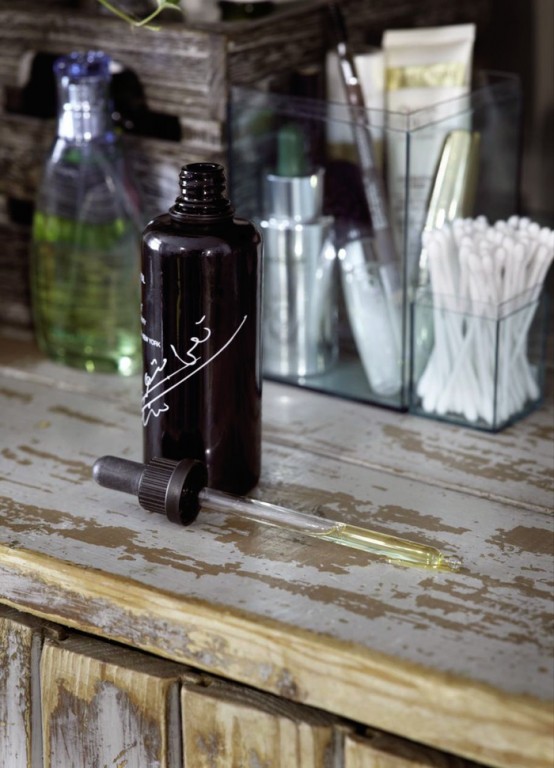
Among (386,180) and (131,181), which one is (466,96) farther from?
(131,181)

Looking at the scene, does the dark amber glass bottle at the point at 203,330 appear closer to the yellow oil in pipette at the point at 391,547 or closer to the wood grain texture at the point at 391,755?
the yellow oil in pipette at the point at 391,547

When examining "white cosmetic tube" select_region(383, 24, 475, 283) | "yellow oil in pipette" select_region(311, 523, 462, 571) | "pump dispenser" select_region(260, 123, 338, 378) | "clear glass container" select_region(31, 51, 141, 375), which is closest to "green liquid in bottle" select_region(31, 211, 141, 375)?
"clear glass container" select_region(31, 51, 141, 375)

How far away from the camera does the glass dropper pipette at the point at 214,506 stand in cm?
67

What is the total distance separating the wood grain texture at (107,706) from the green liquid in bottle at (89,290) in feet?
1.03

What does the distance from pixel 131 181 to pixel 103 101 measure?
0.23 ft

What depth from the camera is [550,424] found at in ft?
2.81

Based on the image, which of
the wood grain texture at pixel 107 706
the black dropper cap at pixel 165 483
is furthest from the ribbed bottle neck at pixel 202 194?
the wood grain texture at pixel 107 706

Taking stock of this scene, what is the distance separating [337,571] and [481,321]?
235mm

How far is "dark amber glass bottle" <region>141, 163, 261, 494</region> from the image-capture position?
0.68m

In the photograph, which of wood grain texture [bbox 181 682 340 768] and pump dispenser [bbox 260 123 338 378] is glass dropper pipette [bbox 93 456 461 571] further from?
pump dispenser [bbox 260 123 338 378]

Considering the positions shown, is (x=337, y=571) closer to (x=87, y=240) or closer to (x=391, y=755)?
(x=391, y=755)

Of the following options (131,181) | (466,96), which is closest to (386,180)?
(466,96)

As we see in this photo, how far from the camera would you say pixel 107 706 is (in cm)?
66

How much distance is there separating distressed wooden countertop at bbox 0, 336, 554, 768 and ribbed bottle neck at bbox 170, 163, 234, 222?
0.18 metres
